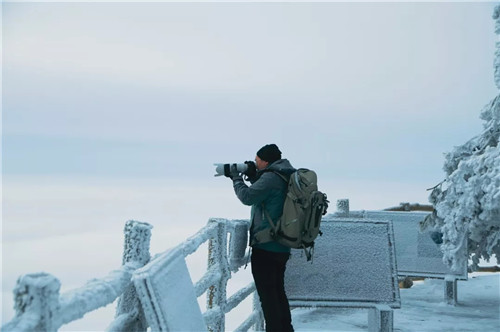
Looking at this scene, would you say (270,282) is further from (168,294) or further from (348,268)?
(168,294)

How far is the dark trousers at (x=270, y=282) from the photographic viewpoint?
5457 mm

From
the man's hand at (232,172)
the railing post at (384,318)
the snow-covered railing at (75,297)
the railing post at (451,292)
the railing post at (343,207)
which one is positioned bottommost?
the railing post at (451,292)

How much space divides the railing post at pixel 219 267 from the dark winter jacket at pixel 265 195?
295 millimetres

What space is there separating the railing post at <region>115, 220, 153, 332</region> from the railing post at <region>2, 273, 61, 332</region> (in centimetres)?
102

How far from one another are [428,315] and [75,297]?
818cm

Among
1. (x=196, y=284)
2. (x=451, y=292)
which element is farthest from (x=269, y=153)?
(x=451, y=292)

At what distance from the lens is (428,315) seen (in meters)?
9.57

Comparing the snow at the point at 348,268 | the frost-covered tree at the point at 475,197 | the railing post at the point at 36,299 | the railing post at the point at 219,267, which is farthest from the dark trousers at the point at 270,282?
the railing post at the point at 36,299

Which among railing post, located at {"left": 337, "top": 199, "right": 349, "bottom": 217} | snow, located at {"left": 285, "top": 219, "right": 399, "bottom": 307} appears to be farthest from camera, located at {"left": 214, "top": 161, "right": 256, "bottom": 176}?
railing post, located at {"left": 337, "top": 199, "right": 349, "bottom": 217}

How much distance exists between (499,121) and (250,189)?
4.34m

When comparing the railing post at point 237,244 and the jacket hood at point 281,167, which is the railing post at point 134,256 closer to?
the jacket hood at point 281,167

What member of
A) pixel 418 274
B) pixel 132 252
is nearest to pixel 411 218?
pixel 418 274

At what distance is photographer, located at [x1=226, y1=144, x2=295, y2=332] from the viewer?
5.30m

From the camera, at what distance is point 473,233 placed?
7.43 metres
